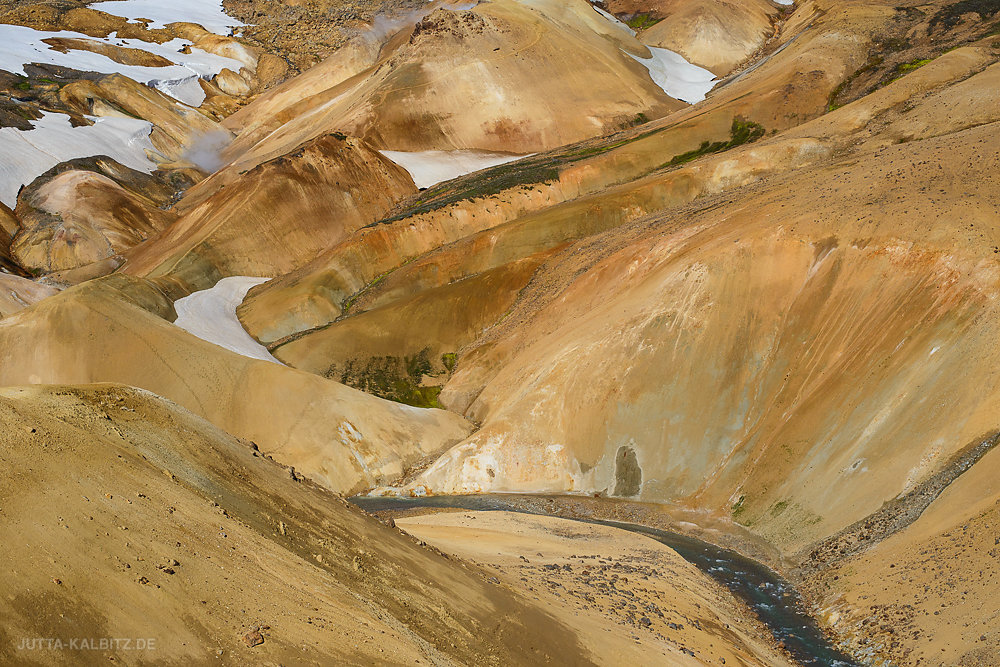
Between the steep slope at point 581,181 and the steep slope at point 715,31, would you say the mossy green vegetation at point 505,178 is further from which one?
the steep slope at point 715,31

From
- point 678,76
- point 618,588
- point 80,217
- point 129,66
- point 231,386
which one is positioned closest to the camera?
point 618,588

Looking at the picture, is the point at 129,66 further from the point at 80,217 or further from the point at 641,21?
the point at 641,21

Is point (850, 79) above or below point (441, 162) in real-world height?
above

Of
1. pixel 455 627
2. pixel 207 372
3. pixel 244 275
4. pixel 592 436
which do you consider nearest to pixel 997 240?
pixel 592 436

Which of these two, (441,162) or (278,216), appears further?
(441,162)

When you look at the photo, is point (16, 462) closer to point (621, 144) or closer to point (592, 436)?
point (592, 436)

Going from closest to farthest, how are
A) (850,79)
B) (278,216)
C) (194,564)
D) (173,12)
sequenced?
(194,564)
(278,216)
(850,79)
(173,12)

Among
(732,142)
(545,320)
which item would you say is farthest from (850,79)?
(545,320)

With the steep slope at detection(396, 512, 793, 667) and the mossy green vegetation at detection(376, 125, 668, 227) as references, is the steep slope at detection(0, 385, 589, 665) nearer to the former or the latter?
the steep slope at detection(396, 512, 793, 667)

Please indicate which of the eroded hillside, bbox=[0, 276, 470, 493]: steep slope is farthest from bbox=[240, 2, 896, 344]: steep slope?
bbox=[0, 276, 470, 493]: steep slope
